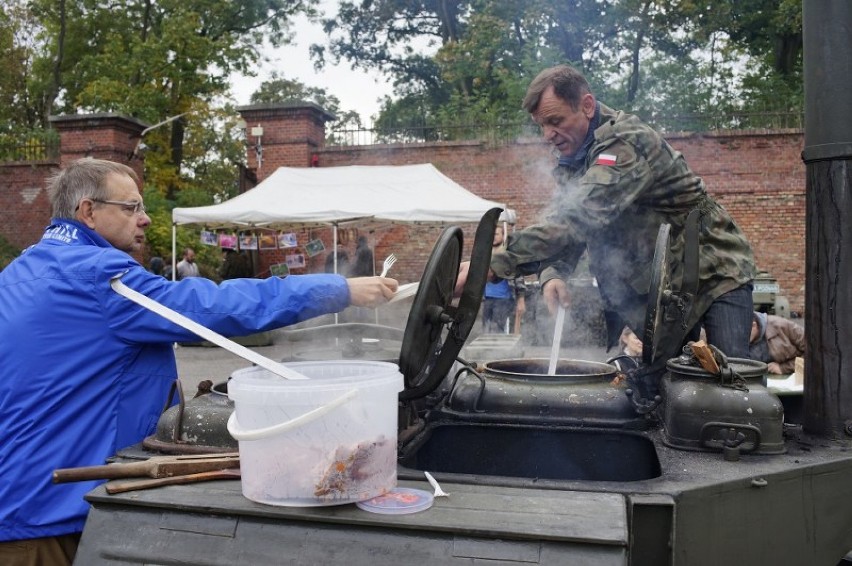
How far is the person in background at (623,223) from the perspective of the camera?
2.74 m

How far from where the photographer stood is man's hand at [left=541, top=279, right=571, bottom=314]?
2922mm

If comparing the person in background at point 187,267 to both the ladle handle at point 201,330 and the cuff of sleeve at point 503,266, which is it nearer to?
the cuff of sleeve at point 503,266

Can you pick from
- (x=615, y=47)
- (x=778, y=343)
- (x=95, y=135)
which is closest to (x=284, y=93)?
(x=95, y=135)

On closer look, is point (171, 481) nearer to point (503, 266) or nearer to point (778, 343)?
point (503, 266)

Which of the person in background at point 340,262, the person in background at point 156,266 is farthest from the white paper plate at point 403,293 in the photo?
the person in background at point 156,266

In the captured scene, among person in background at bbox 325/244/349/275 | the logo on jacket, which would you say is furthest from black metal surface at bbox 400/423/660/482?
person in background at bbox 325/244/349/275

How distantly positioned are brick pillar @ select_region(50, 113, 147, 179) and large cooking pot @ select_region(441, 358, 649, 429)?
1594 centimetres

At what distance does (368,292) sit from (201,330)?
484 mm

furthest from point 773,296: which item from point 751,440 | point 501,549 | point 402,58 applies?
point 402,58

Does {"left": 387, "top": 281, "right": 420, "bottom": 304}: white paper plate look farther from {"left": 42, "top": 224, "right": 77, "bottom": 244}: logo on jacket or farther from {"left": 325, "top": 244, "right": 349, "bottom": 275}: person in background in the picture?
{"left": 325, "top": 244, "right": 349, "bottom": 275}: person in background

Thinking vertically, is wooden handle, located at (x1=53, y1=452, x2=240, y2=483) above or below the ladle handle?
below

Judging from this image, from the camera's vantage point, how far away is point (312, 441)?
57.7 inches

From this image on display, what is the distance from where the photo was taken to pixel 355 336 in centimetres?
312

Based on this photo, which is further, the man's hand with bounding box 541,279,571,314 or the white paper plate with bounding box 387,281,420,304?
the man's hand with bounding box 541,279,571,314
